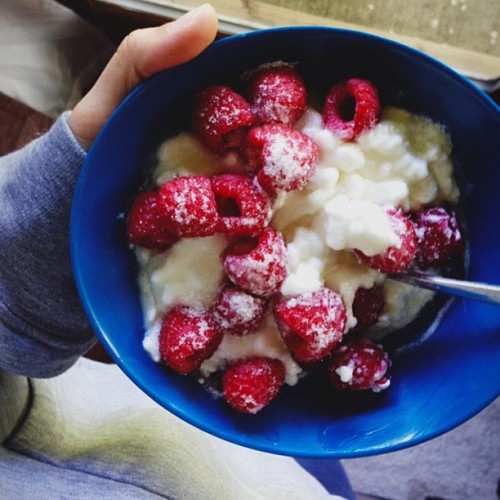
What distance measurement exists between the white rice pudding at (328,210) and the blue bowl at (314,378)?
27mm

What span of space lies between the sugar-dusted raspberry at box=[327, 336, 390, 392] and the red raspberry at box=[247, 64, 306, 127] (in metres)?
0.24

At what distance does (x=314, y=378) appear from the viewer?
80 cm

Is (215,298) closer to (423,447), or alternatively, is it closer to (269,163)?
(269,163)

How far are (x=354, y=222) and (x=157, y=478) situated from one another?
18.0 inches

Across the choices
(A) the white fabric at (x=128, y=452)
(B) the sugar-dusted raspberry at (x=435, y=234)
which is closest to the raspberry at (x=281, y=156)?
(B) the sugar-dusted raspberry at (x=435, y=234)

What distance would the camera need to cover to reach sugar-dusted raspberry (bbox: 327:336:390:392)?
73 cm

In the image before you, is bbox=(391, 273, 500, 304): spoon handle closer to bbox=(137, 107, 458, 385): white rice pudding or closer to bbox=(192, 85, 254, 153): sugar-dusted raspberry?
bbox=(137, 107, 458, 385): white rice pudding

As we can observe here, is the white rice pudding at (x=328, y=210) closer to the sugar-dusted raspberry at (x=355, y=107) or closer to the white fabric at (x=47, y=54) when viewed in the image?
the sugar-dusted raspberry at (x=355, y=107)

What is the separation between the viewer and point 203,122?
0.69 meters

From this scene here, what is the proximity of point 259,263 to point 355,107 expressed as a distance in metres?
0.19

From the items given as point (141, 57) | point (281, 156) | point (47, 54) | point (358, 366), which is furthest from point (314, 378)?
point (47, 54)

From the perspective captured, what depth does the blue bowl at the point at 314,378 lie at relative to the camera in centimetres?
69

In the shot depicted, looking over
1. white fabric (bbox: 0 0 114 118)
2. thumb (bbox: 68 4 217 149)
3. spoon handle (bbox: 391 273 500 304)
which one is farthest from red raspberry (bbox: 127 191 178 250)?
white fabric (bbox: 0 0 114 118)

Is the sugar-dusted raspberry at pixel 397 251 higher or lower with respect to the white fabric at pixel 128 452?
higher
